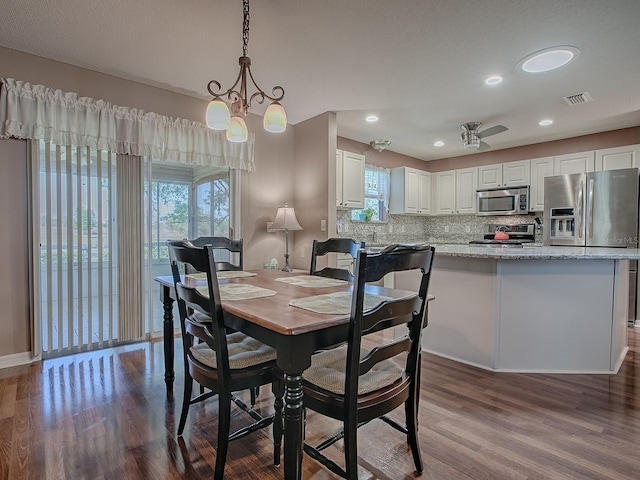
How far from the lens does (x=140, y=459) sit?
1.63 meters

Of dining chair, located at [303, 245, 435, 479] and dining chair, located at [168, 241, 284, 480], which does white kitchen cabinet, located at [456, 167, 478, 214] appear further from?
dining chair, located at [168, 241, 284, 480]

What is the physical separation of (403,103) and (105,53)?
280 cm

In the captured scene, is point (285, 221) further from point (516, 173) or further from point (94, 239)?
point (516, 173)

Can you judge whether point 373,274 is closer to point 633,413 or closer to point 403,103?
point 633,413

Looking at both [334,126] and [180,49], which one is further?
[334,126]

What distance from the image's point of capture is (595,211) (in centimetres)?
429

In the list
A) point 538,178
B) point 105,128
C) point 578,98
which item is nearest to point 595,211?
point 538,178

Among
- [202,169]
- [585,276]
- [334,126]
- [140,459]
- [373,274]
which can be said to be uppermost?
[334,126]

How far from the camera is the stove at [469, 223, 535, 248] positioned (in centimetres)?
535

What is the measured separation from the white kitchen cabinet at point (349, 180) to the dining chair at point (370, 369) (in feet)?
10.2

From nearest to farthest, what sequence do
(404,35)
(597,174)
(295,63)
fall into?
(404,35) < (295,63) < (597,174)

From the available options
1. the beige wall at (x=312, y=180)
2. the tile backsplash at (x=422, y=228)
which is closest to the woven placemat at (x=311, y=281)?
the beige wall at (x=312, y=180)

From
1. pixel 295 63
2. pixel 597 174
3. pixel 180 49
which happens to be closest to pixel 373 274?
pixel 295 63

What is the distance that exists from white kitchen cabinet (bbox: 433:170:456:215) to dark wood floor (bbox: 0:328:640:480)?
382 cm
